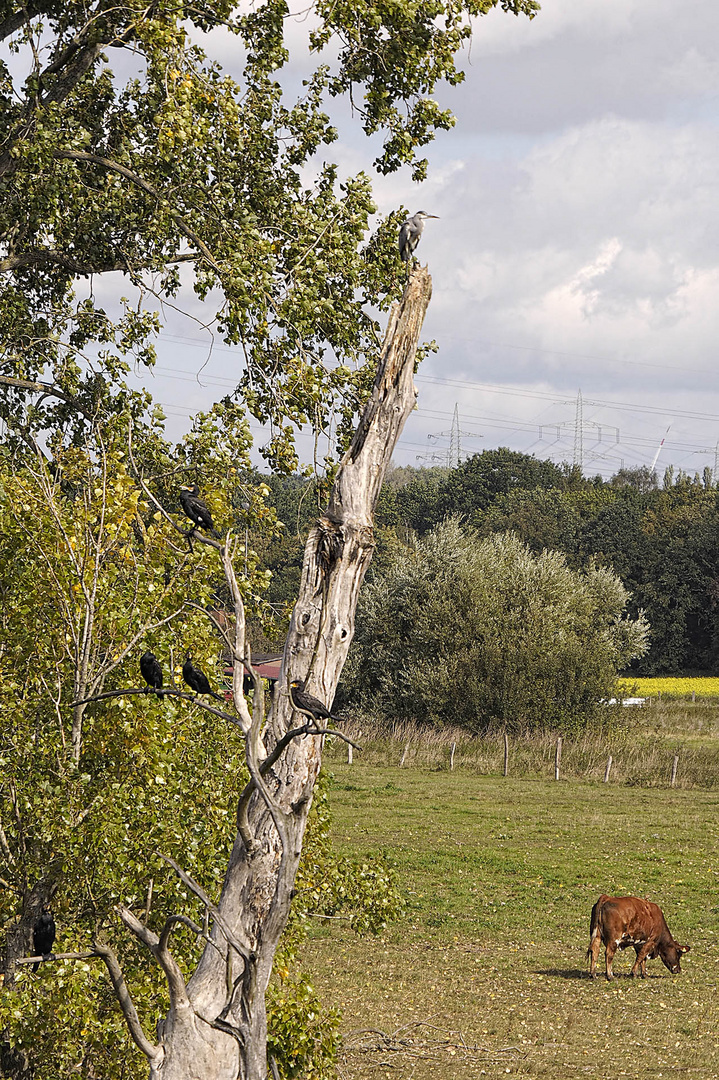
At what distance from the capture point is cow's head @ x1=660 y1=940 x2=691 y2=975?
18953 millimetres

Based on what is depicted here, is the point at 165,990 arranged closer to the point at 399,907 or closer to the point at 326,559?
the point at 399,907

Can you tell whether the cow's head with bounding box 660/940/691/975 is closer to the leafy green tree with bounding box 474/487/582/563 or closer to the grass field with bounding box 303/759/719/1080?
the grass field with bounding box 303/759/719/1080

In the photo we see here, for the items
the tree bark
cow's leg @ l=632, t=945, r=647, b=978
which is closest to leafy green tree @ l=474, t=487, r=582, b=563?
cow's leg @ l=632, t=945, r=647, b=978

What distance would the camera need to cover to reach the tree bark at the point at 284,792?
16.9ft

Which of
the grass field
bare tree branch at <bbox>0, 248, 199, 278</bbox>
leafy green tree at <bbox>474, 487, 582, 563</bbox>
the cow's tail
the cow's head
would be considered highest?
leafy green tree at <bbox>474, 487, 582, 563</bbox>

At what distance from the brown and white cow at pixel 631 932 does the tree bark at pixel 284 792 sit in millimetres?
14280

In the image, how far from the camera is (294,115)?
13.1 m

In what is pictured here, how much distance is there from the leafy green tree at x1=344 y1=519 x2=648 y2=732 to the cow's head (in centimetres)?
3029

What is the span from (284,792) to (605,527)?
4076 inches

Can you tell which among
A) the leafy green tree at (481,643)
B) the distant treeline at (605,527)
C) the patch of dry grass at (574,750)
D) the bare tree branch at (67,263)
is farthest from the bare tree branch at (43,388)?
the distant treeline at (605,527)

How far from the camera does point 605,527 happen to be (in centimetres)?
10612

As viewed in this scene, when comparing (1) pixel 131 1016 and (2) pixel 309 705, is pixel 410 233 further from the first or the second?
(1) pixel 131 1016

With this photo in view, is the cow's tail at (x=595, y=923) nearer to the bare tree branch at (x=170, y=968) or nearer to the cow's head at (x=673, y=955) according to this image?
the cow's head at (x=673, y=955)

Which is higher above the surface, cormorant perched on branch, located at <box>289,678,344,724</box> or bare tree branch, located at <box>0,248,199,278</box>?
bare tree branch, located at <box>0,248,199,278</box>
